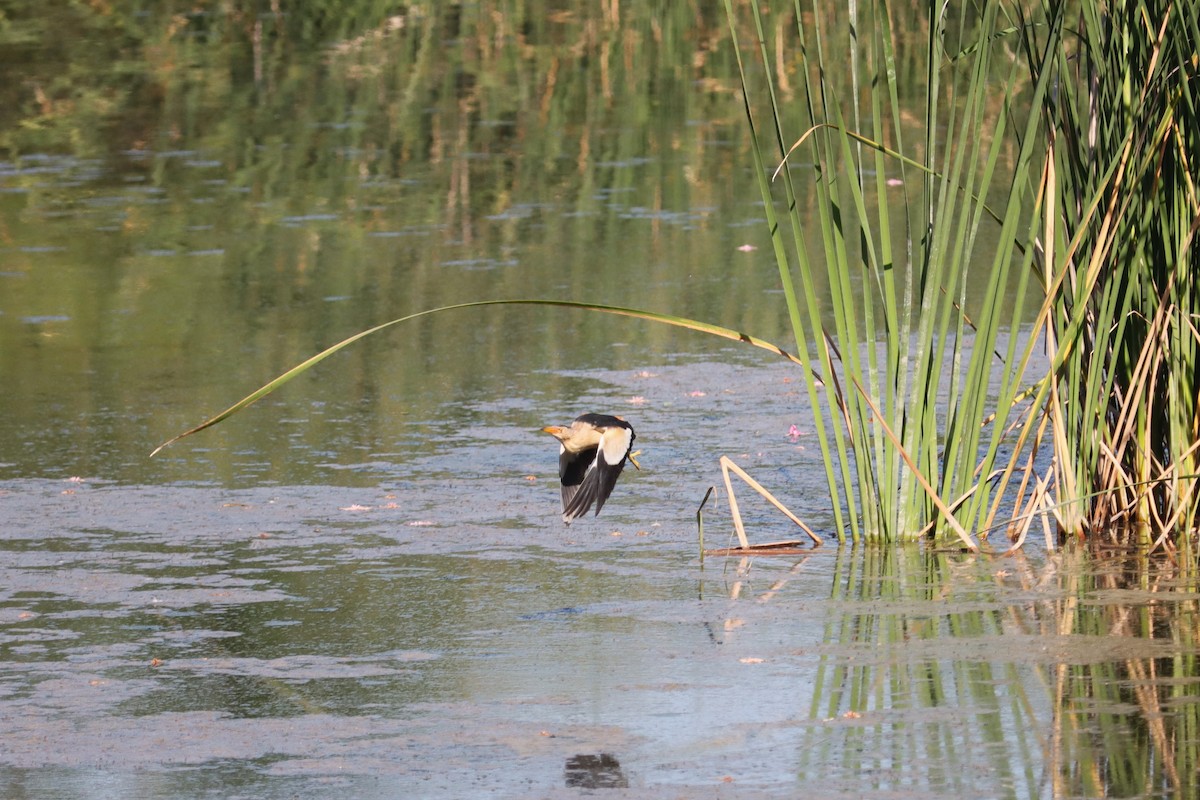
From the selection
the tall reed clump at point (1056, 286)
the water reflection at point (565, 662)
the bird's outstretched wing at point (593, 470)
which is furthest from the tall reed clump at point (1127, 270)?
the bird's outstretched wing at point (593, 470)

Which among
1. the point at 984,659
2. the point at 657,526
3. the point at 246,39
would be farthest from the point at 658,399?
the point at 246,39

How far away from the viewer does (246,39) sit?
15836 mm

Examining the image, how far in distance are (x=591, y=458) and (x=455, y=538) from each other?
46 centimetres

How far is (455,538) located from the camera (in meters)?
5.29

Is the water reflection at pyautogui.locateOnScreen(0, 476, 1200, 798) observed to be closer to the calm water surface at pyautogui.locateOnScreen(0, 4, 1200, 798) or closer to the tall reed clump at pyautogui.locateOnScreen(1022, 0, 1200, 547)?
the calm water surface at pyautogui.locateOnScreen(0, 4, 1200, 798)

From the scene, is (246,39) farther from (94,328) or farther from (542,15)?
(94,328)

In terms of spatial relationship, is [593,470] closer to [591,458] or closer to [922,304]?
[591,458]

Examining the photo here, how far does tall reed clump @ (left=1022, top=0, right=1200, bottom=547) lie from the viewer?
4672 mm

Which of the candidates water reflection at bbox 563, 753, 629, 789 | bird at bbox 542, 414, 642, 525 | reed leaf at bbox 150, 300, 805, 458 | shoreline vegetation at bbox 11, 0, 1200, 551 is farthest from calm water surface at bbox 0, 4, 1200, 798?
reed leaf at bbox 150, 300, 805, 458

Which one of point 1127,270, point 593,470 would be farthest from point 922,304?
point 593,470

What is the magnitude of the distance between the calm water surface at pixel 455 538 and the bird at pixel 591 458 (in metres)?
0.11

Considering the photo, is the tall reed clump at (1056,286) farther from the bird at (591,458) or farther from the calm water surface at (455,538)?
the bird at (591,458)

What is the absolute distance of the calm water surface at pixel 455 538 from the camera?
11.6 ft

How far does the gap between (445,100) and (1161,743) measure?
10.6 meters
